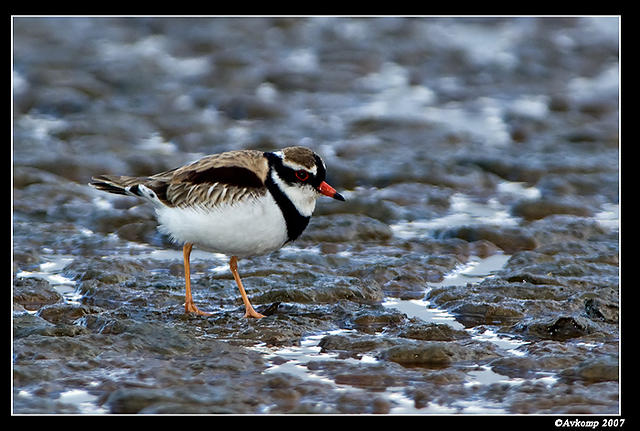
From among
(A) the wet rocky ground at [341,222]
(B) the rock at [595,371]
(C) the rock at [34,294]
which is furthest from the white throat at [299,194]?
(B) the rock at [595,371]

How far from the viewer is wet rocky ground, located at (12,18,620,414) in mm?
5008

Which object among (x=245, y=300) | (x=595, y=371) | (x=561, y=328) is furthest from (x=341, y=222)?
(x=595, y=371)

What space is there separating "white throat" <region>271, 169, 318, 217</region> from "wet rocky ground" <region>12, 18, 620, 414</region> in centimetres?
62

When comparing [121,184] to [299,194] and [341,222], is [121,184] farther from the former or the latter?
[341,222]

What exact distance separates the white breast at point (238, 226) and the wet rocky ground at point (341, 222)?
0.47 m

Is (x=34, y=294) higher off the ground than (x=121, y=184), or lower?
lower

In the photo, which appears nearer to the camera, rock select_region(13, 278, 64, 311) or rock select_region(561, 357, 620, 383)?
rock select_region(561, 357, 620, 383)

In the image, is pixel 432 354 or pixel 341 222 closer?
pixel 432 354

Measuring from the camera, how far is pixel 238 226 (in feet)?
19.7

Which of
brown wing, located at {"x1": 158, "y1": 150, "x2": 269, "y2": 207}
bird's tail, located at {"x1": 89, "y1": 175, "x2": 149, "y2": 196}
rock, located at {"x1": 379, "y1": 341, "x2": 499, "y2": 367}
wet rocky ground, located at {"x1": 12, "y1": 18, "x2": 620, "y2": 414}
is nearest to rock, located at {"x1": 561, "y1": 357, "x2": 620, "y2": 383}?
wet rocky ground, located at {"x1": 12, "y1": 18, "x2": 620, "y2": 414}

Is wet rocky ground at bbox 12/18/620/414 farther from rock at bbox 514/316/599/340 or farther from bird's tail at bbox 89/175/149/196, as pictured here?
bird's tail at bbox 89/175/149/196

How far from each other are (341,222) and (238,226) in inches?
86.3

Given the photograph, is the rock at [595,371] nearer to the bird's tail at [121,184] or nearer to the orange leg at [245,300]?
the orange leg at [245,300]

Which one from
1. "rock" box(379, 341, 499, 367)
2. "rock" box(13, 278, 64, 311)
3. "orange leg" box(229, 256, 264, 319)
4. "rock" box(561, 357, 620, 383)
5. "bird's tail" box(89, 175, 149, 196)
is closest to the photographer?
"rock" box(561, 357, 620, 383)
